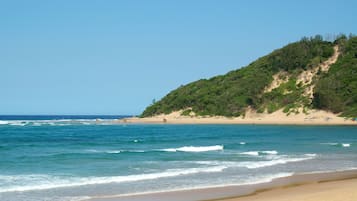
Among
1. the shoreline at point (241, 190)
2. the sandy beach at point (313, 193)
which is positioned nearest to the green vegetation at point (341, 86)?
the shoreline at point (241, 190)

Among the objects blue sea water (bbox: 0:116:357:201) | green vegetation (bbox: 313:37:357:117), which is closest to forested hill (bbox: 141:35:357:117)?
green vegetation (bbox: 313:37:357:117)

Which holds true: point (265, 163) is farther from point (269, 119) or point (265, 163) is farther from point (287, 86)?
point (287, 86)

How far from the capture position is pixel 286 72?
4619 inches

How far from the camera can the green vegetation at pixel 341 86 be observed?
9669 centimetres

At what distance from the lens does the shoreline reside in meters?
18.1

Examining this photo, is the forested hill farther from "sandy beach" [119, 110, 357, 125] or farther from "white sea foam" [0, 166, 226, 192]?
"white sea foam" [0, 166, 226, 192]

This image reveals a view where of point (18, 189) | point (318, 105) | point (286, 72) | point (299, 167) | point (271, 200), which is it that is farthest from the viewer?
point (286, 72)

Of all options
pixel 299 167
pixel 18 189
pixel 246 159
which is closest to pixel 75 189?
pixel 18 189

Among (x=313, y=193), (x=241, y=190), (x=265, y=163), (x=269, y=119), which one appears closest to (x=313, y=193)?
(x=313, y=193)

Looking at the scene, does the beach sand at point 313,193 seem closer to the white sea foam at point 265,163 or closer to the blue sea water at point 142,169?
the blue sea water at point 142,169

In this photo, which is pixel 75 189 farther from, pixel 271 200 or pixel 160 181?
pixel 271 200

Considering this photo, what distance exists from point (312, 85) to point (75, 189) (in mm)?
93685

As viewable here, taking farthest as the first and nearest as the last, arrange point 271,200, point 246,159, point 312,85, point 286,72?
point 286,72 → point 312,85 → point 246,159 → point 271,200

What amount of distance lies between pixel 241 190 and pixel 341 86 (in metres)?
88.6
